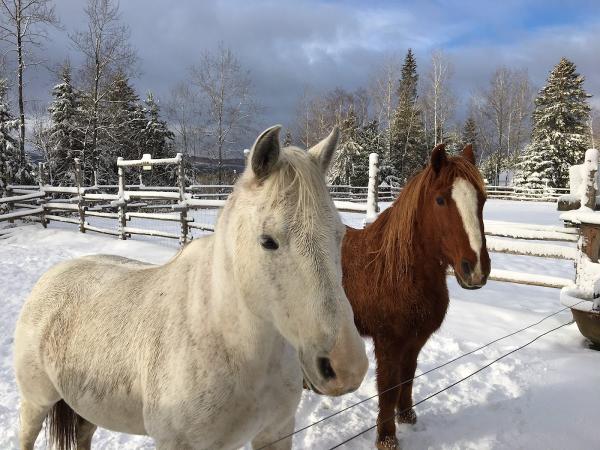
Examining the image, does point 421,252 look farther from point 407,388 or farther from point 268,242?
point 268,242

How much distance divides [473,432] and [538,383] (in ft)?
3.00

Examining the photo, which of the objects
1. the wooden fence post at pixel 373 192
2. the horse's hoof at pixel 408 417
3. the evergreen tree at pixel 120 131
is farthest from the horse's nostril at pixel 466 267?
the evergreen tree at pixel 120 131

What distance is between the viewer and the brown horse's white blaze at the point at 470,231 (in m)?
2.25

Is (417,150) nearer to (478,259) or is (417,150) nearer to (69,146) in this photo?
(69,146)

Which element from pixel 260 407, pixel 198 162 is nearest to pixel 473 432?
pixel 260 407

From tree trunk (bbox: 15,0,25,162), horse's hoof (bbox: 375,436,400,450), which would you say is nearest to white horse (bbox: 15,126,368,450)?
horse's hoof (bbox: 375,436,400,450)

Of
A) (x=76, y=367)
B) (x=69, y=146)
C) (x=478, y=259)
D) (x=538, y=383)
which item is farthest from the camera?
(x=69, y=146)

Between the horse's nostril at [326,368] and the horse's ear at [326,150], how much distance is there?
0.70m

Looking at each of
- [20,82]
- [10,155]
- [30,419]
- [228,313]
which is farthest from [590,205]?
[20,82]

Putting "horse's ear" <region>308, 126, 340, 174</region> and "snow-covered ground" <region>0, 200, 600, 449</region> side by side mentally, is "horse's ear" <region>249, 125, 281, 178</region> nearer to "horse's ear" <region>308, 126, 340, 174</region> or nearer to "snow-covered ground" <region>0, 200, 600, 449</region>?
"horse's ear" <region>308, 126, 340, 174</region>

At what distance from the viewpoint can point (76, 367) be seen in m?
1.69

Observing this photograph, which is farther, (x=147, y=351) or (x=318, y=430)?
(x=318, y=430)

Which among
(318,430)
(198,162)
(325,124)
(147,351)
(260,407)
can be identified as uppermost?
(325,124)

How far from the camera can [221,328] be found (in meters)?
1.41
